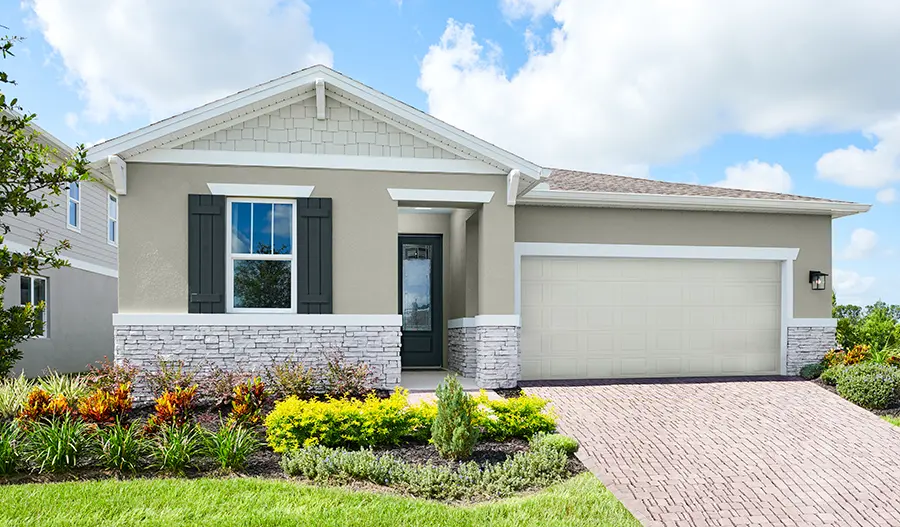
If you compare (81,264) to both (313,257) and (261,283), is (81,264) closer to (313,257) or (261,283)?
(261,283)

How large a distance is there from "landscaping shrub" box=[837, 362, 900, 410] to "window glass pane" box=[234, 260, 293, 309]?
8961mm

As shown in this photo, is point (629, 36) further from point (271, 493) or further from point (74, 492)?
point (74, 492)

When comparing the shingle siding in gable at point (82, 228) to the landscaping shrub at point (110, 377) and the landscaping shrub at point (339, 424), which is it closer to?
the landscaping shrub at point (110, 377)

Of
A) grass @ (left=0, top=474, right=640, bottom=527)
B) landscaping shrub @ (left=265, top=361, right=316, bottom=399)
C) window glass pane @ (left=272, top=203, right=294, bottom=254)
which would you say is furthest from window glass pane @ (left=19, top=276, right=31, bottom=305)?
grass @ (left=0, top=474, right=640, bottom=527)

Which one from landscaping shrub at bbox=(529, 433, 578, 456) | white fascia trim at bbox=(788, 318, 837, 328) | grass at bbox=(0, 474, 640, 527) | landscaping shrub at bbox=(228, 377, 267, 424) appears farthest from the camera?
white fascia trim at bbox=(788, 318, 837, 328)

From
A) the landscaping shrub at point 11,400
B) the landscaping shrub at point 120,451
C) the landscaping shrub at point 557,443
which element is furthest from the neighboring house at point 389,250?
the landscaping shrub at point 557,443

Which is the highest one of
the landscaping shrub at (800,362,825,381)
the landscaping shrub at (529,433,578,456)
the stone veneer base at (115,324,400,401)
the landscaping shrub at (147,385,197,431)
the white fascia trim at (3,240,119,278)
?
the white fascia trim at (3,240,119,278)

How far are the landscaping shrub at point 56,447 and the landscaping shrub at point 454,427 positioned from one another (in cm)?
372

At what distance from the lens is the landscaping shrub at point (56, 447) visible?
6.82m

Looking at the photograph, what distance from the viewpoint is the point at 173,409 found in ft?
25.5

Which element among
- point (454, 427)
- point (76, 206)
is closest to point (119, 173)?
point (454, 427)

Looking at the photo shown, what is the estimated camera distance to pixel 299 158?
34.3ft

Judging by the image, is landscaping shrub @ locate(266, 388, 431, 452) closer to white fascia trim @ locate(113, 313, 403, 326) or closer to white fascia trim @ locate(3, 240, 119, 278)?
white fascia trim @ locate(113, 313, 403, 326)

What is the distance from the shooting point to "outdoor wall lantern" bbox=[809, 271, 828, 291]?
12.8m
